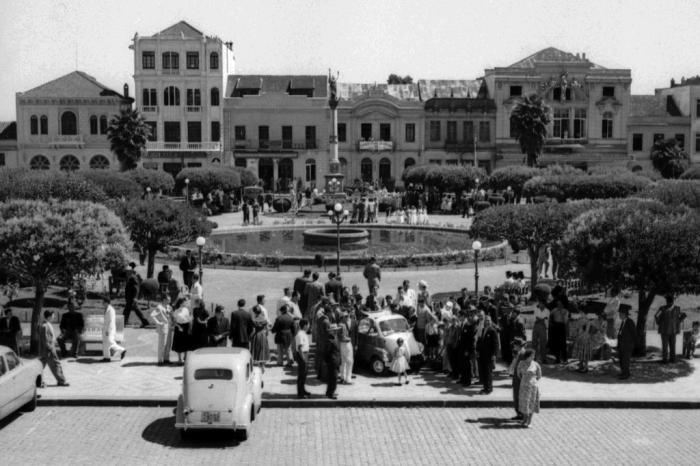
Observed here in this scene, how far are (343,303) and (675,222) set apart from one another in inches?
295

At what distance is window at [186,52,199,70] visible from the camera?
77.1 metres

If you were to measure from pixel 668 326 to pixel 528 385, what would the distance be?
571cm

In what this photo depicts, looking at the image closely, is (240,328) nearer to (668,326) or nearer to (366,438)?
(366,438)

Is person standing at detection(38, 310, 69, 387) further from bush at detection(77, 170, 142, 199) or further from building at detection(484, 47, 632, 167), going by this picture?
building at detection(484, 47, 632, 167)

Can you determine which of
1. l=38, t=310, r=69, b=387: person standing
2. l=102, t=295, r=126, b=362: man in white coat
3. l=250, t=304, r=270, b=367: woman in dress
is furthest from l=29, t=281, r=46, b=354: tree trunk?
l=250, t=304, r=270, b=367: woman in dress

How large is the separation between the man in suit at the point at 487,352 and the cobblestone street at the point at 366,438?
86 cm

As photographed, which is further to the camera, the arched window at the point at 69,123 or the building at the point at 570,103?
the building at the point at 570,103

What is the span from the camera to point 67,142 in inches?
2955

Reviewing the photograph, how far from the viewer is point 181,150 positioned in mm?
Result: 76625

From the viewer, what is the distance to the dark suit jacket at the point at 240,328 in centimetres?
1845

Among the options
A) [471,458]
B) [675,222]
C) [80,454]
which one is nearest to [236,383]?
[80,454]

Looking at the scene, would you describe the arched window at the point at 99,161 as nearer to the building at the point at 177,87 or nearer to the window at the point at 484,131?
the building at the point at 177,87

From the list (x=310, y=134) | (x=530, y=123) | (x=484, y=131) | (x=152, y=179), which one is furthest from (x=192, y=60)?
(x=530, y=123)

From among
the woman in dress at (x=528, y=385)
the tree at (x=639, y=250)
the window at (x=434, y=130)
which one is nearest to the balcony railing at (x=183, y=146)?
the window at (x=434, y=130)
